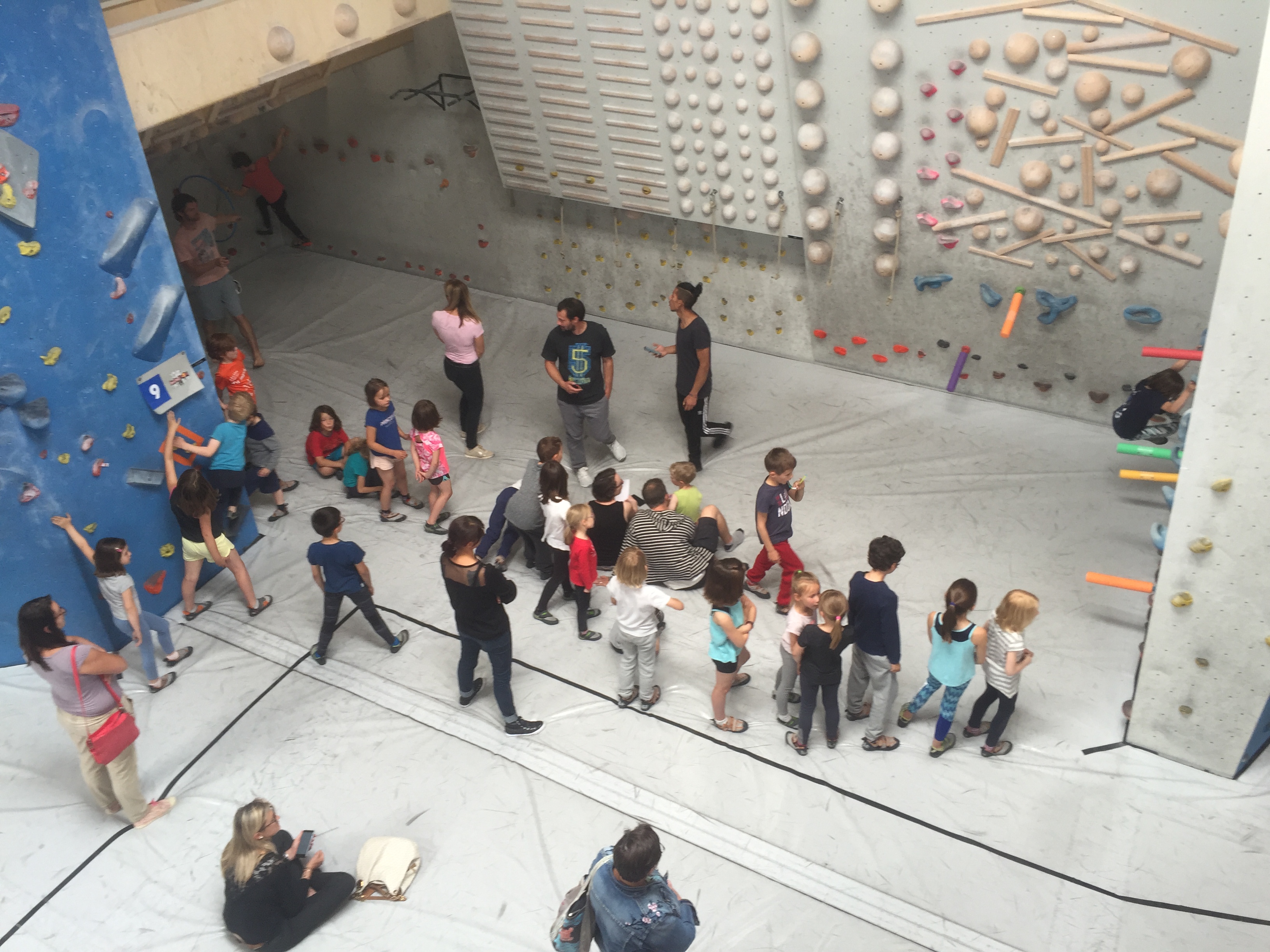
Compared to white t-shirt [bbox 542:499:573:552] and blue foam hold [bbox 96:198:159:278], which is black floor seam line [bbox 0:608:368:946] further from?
blue foam hold [bbox 96:198:159:278]

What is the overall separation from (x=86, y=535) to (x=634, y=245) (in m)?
4.68

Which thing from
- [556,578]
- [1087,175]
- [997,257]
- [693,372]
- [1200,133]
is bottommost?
[556,578]

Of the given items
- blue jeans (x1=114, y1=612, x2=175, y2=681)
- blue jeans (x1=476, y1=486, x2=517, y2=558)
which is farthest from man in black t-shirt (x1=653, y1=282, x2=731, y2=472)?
blue jeans (x1=114, y1=612, x2=175, y2=681)

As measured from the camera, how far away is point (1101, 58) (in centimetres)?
587

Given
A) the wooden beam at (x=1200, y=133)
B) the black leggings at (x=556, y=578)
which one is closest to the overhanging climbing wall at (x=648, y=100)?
the wooden beam at (x=1200, y=133)

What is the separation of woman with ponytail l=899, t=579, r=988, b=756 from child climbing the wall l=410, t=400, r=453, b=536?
3.21 m

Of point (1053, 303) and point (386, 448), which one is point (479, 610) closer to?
point (386, 448)

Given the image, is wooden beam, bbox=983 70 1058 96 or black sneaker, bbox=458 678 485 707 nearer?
black sneaker, bbox=458 678 485 707

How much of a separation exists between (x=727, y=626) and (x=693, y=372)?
2502 millimetres

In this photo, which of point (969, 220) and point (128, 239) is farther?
point (969, 220)

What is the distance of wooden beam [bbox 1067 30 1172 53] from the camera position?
5680 mm

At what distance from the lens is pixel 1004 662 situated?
476cm

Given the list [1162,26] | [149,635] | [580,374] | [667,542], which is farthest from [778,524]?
[149,635]

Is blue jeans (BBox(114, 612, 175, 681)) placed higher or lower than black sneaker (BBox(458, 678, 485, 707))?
higher
